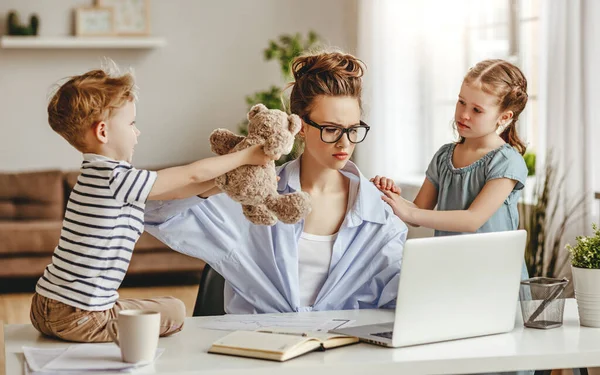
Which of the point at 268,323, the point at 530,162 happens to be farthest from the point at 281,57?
the point at 268,323

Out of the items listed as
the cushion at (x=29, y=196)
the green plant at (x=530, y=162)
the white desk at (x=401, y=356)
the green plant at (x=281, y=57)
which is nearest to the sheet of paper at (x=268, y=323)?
the white desk at (x=401, y=356)

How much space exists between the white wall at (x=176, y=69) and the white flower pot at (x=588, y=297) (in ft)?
16.9

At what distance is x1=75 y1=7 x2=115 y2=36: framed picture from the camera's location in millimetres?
6391

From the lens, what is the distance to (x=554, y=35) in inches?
155

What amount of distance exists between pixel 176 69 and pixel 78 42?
77cm

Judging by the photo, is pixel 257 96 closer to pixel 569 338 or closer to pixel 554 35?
pixel 554 35

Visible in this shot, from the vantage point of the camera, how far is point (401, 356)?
4.83 feet

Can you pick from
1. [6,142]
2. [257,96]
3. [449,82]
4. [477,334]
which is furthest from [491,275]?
[6,142]

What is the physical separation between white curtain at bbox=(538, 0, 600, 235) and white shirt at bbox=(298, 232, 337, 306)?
6.64 feet

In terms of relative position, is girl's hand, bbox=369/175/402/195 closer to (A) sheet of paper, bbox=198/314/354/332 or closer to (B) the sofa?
(A) sheet of paper, bbox=198/314/354/332

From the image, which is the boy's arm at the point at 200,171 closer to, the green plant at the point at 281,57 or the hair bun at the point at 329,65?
the hair bun at the point at 329,65

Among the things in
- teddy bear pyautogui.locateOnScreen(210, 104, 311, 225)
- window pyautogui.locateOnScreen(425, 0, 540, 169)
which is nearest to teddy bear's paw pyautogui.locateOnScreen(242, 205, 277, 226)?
teddy bear pyautogui.locateOnScreen(210, 104, 311, 225)

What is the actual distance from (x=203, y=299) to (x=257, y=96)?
4.07m

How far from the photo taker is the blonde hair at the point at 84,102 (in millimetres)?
1588
